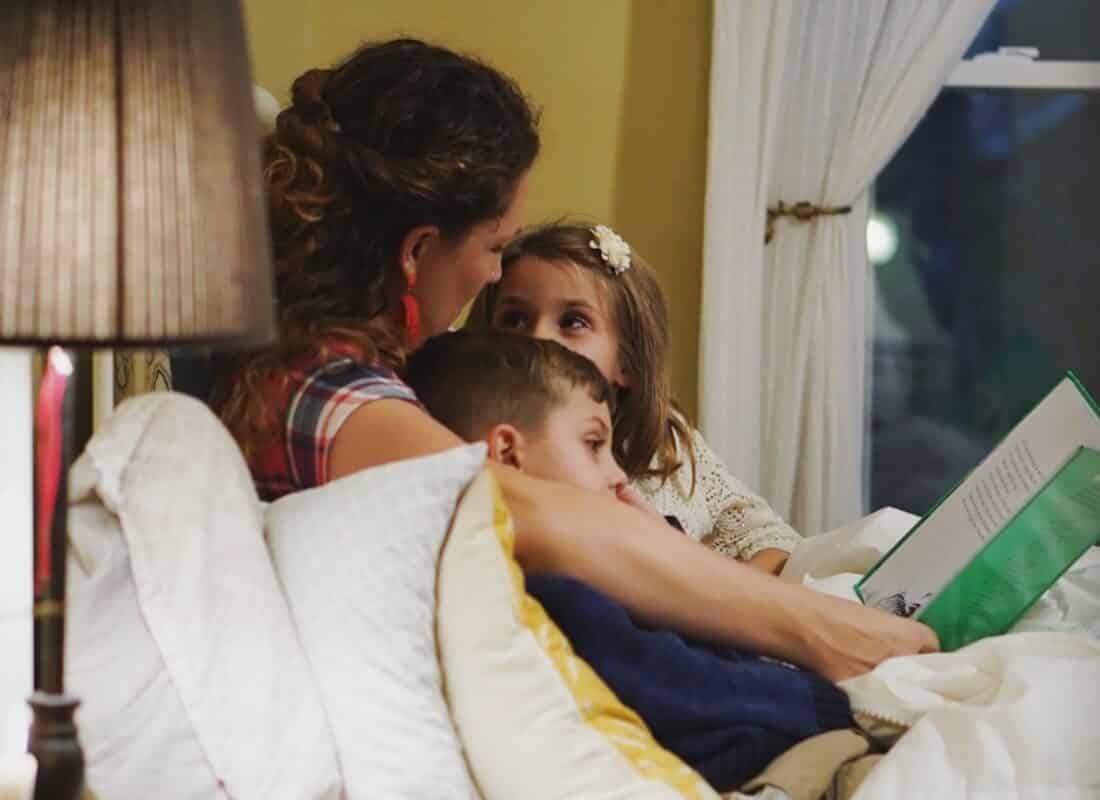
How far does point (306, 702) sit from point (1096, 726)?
0.67 meters

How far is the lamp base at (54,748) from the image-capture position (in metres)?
1.01

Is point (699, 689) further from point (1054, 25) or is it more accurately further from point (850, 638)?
point (1054, 25)

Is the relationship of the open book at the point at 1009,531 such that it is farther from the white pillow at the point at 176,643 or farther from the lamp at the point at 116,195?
the lamp at the point at 116,195

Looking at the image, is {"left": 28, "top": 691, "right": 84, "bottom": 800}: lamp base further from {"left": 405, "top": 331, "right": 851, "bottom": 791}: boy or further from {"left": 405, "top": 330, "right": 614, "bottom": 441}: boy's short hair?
{"left": 405, "top": 330, "right": 614, "bottom": 441}: boy's short hair

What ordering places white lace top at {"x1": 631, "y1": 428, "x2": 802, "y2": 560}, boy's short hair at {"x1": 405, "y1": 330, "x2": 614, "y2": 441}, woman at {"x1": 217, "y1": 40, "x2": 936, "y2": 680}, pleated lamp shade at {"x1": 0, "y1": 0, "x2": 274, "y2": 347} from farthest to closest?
white lace top at {"x1": 631, "y1": 428, "x2": 802, "y2": 560}
boy's short hair at {"x1": 405, "y1": 330, "x2": 614, "y2": 441}
woman at {"x1": 217, "y1": 40, "x2": 936, "y2": 680}
pleated lamp shade at {"x1": 0, "y1": 0, "x2": 274, "y2": 347}

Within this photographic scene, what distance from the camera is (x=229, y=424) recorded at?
171cm

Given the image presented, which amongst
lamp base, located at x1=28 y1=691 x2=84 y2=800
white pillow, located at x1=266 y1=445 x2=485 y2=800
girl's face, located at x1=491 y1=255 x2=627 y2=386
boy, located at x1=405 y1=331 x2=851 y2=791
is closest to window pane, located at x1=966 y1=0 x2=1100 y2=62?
girl's face, located at x1=491 y1=255 x2=627 y2=386

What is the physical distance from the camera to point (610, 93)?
3471 mm

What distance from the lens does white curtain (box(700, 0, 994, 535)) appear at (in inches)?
133

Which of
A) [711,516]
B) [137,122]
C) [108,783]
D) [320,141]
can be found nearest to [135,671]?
[108,783]

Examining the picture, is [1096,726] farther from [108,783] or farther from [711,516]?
[711,516]

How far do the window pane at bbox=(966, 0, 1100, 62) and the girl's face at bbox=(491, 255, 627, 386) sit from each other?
67.8 inches

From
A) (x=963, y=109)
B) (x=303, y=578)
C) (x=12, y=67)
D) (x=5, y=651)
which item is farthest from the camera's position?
(x=963, y=109)

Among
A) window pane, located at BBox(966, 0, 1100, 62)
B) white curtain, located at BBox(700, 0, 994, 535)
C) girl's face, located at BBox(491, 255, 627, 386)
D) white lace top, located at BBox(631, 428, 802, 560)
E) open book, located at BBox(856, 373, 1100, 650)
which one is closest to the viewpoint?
open book, located at BBox(856, 373, 1100, 650)
